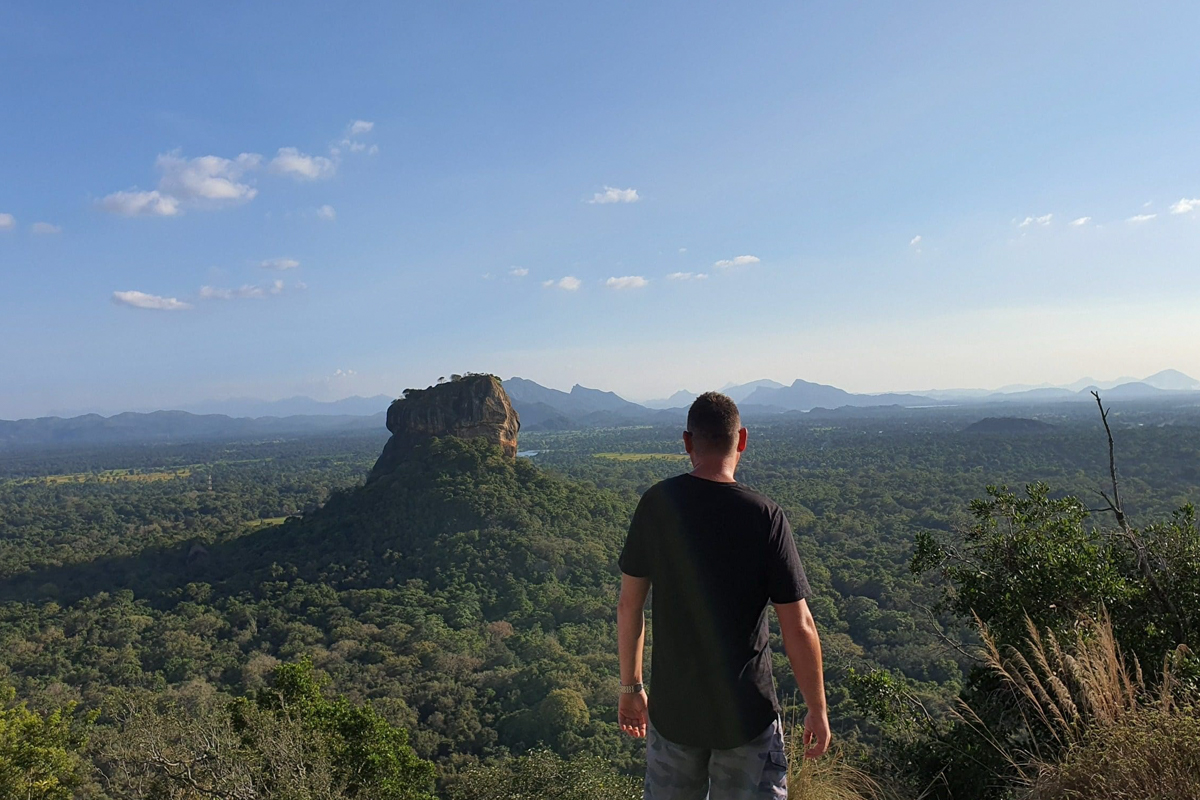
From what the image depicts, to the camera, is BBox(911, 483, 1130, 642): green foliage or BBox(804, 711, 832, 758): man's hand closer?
BBox(804, 711, 832, 758): man's hand

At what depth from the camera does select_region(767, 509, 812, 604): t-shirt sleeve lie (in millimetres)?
1919

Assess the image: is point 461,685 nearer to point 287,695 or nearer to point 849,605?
point 287,695

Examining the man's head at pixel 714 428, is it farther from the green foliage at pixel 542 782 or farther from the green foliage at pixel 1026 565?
the green foliage at pixel 542 782

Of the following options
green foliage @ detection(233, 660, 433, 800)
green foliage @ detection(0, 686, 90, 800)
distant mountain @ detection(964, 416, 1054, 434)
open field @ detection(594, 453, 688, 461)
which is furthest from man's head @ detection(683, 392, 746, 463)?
distant mountain @ detection(964, 416, 1054, 434)

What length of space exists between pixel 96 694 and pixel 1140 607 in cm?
2131

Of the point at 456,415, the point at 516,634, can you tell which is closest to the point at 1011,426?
the point at 456,415

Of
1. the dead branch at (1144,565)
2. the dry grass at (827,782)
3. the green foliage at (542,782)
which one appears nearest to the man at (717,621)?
the dry grass at (827,782)

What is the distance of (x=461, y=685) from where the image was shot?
16.3 meters

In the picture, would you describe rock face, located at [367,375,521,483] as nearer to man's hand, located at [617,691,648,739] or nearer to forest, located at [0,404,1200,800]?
forest, located at [0,404,1200,800]

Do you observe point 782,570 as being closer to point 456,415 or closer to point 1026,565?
point 1026,565

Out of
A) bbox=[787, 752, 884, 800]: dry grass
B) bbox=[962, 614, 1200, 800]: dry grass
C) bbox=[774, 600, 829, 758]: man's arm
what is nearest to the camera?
bbox=[962, 614, 1200, 800]: dry grass

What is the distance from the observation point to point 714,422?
2061 mm

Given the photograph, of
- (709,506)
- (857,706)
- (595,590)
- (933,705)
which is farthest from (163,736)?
(595,590)

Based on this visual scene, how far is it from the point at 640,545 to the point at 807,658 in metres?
0.65
